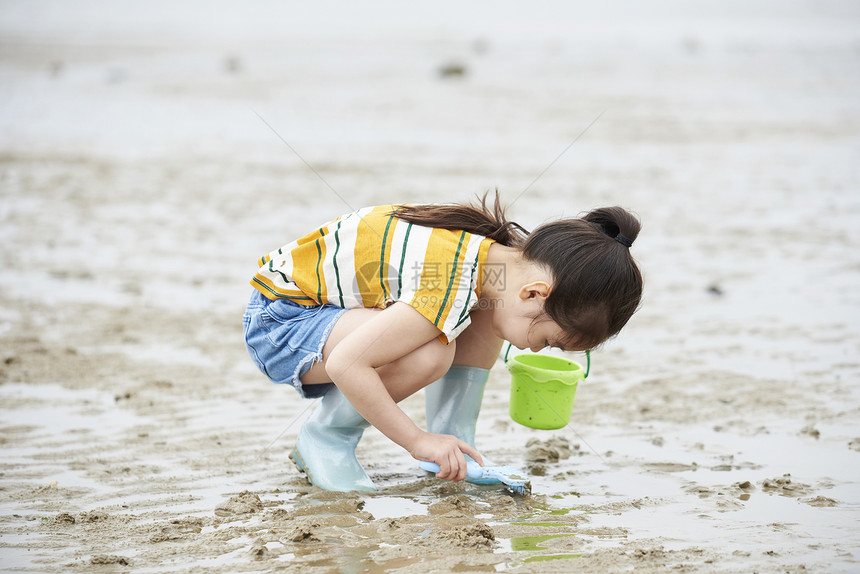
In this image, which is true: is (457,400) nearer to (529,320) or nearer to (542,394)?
(542,394)

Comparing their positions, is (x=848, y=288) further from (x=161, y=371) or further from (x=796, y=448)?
(x=161, y=371)

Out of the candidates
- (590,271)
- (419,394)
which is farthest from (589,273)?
(419,394)

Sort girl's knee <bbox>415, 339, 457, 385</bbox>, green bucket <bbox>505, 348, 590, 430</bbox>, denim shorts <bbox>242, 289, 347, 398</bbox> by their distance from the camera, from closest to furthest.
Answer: girl's knee <bbox>415, 339, 457, 385</bbox>, denim shorts <bbox>242, 289, 347, 398</bbox>, green bucket <bbox>505, 348, 590, 430</bbox>

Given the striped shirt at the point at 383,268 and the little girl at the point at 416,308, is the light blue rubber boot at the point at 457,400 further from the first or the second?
the striped shirt at the point at 383,268

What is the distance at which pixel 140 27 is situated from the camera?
23.3m

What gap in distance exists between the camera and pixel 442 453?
232 cm

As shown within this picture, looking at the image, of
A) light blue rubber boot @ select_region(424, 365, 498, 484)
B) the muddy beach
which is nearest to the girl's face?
light blue rubber boot @ select_region(424, 365, 498, 484)

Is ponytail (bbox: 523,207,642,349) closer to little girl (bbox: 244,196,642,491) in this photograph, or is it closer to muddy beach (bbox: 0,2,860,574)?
little girl (bbox: 244,196,642,491)

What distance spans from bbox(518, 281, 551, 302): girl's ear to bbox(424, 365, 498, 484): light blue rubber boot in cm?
47

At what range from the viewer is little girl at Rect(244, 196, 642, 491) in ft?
7.34

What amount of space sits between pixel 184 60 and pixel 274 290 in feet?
48.2

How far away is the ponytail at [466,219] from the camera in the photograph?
2404 millimetres

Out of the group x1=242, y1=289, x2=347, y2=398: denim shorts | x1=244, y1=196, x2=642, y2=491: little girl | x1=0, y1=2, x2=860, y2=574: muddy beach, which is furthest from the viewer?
x1=242, y1=289, x2=347, y2=398: denim shorts

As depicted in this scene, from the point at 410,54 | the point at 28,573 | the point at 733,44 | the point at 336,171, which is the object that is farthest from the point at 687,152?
the point at 733,44
